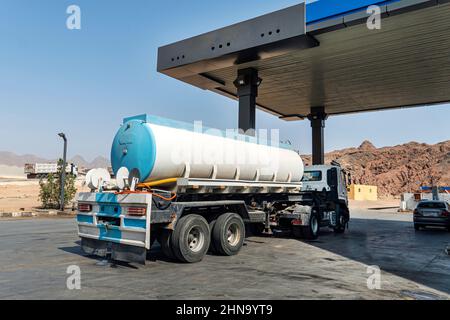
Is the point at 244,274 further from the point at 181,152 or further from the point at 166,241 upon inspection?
the point at 181,152

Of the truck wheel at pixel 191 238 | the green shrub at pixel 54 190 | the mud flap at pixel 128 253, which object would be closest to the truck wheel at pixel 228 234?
the truck wheel at pixel 191 238

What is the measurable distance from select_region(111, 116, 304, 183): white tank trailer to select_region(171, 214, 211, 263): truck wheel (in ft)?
3.63

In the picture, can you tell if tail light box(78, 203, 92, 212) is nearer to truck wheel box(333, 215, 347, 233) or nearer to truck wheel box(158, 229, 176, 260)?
truck wheel box(158, 229, 176, 260)

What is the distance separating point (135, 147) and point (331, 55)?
35.1 feet

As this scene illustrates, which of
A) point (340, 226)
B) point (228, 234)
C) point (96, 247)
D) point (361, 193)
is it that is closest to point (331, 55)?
point (340, 226)

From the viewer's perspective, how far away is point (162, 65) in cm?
1677

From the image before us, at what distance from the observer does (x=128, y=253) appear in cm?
748

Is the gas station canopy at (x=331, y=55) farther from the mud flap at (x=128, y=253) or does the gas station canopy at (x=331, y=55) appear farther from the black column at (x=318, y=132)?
the mud flap at (x=128, y=253)

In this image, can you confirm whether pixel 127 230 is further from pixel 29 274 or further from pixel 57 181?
pixel 57 181

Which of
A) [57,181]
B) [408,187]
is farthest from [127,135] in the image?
[408,187]

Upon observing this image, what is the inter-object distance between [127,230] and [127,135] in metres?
2.26

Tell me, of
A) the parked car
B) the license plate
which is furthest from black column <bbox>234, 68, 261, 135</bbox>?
the license plate

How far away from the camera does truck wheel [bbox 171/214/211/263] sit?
26.0 feet

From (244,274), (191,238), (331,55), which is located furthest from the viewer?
(331,55)
